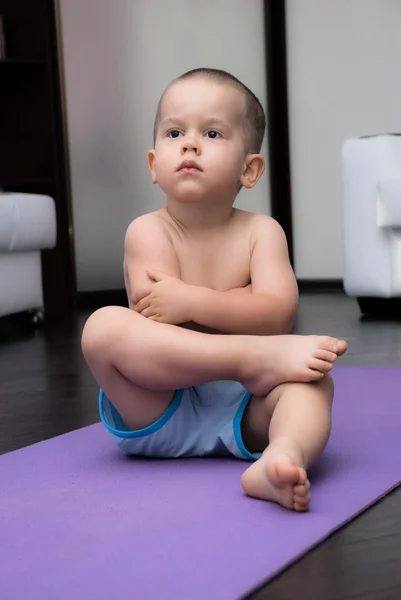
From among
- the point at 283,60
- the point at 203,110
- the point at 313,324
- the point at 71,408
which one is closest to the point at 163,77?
the point at 283,60

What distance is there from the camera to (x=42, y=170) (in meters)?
3.52

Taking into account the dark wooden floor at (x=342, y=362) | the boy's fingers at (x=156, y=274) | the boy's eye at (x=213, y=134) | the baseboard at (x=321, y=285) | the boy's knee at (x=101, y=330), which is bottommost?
the baseboard at (x=321, y=285)

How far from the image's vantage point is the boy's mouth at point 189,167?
114cm

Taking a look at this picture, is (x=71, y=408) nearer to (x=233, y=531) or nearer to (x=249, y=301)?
(x=249, y=301)

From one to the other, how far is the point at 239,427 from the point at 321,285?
2939mm

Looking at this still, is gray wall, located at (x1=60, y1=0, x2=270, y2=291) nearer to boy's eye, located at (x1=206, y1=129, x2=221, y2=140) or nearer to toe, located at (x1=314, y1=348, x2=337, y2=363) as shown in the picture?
boy's eye, located at (x1=206, y1=129, x2=221, y2=140)

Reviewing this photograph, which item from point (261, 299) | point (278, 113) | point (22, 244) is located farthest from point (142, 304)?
point (278, 113)

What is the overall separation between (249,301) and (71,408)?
0.55 metres

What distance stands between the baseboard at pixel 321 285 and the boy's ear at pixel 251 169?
2736 mm

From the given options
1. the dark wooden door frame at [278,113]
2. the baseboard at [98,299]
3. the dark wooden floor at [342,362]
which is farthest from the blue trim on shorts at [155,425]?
the dark wooden door frame at [278,113]

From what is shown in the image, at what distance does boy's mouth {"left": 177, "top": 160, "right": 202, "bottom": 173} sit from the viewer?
114 cm

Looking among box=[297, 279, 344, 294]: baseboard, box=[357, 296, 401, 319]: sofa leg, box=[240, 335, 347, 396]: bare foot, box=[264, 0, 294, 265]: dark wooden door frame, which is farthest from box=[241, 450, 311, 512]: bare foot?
box=[264, 0, 294, 265]: dark wooden door frame

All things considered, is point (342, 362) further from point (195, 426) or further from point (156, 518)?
point (156, 518)

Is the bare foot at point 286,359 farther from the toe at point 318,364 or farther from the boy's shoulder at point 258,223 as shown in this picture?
the boy's shoulder at point 258,223
